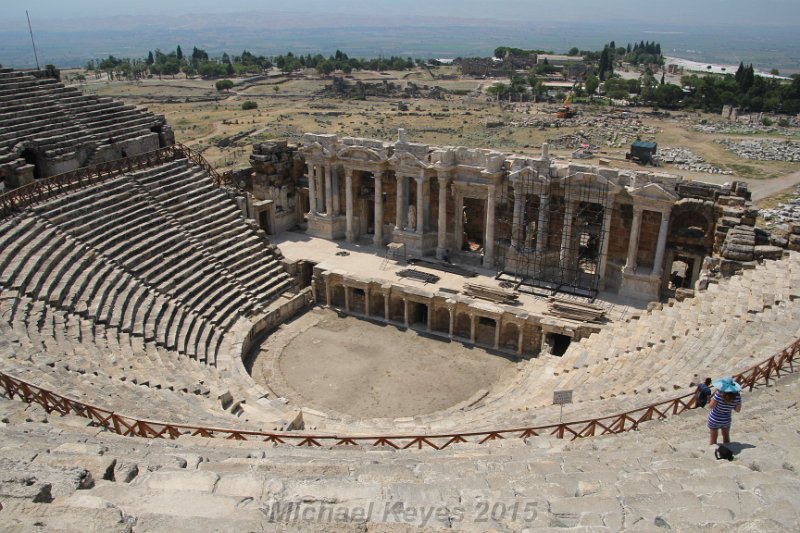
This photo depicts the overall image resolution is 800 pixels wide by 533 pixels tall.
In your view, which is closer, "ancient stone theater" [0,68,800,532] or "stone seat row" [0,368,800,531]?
"stone seat row" [0,368,800,531]

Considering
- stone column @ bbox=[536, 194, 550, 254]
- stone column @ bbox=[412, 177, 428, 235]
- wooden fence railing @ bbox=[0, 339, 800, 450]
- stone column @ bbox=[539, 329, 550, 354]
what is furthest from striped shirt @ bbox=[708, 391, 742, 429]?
stone column @ bbox=[412, 177, 428, 235]

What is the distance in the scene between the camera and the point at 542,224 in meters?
28.0

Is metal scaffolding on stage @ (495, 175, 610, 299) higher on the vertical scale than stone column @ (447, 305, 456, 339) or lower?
higher

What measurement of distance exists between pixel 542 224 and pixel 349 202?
10142mm

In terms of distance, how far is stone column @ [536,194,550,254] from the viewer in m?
27.7

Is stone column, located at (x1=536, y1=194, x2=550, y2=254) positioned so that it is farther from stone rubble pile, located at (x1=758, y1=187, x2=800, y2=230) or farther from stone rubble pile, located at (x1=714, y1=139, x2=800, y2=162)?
stone rubble pile, located at (x1=714, y1=139, x2=800, y2=162)

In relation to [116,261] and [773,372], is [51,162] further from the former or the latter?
[773,372]

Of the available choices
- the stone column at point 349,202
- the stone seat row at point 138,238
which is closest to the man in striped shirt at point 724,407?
the stone seat row at point 138,238

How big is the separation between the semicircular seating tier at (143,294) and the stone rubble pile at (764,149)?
59154 millimetres

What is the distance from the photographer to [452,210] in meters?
31.0

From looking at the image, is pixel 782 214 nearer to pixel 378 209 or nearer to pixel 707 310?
pixel 707 310

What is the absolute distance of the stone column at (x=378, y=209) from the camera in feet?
104

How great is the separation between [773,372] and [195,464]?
11656 millimetres

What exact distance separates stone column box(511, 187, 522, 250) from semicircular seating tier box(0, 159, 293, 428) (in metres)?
10.2
